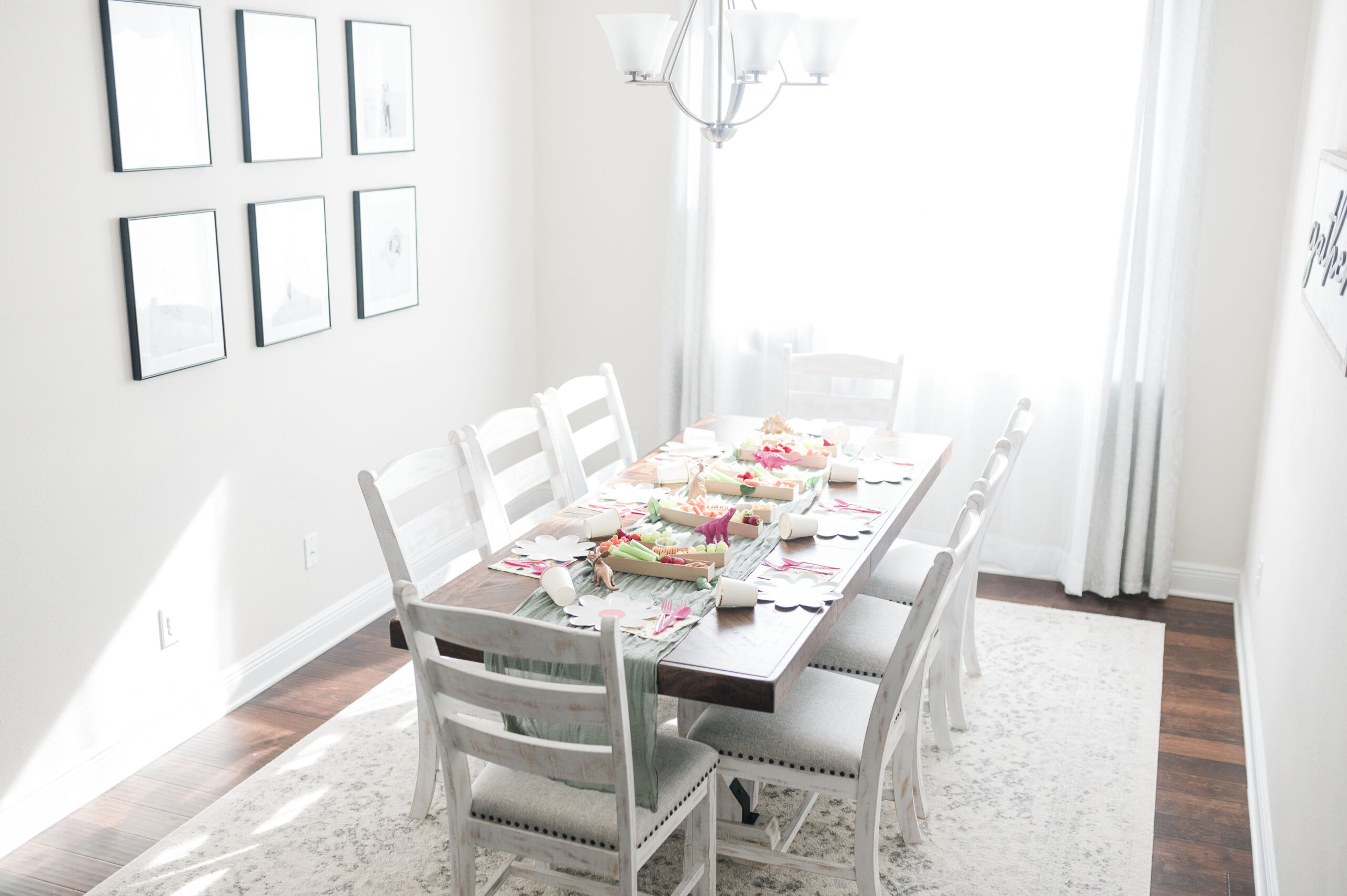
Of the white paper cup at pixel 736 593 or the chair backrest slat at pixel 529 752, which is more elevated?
the white paper cup at pixel 736 593

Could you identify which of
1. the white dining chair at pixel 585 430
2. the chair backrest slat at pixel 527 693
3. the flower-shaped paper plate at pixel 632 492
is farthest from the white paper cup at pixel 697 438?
the chair backrest slat at pixel 527 693

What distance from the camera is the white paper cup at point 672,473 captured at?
2969 mm

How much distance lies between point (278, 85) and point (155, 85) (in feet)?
1.60

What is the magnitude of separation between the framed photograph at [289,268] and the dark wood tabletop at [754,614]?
118cm

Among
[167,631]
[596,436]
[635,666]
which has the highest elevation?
[596,436]

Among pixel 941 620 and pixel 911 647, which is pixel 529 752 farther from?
pixel 941 620

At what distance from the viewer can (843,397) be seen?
12.3 feet

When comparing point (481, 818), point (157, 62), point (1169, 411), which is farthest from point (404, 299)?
point (1169, 411)

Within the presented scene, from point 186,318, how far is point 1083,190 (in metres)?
3.08

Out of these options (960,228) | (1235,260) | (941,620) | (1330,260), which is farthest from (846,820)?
(1235,260)

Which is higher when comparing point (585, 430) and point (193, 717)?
point (585, 430)

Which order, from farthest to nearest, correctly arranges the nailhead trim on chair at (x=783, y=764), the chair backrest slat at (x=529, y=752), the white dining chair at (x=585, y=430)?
the white dining chair at (x=585, y=430) → the nailhead trim on chair at (x=783, y=764) → the chair backrest slat at (x=529, y=752)

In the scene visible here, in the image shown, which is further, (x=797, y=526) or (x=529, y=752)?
(x=797, y=526)

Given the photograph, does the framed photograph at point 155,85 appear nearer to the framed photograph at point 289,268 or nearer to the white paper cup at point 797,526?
the framed photograph at point 289,268
